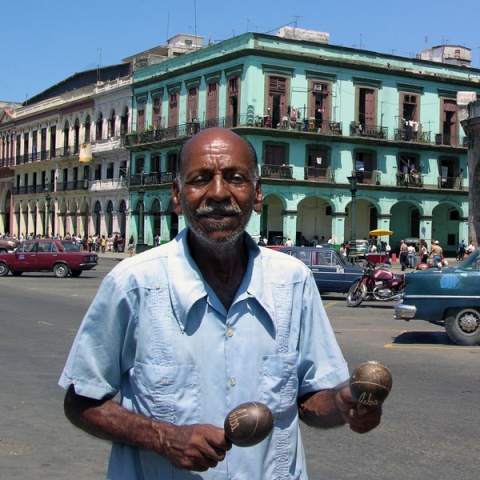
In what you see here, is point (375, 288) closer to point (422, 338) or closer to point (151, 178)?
point (422, 338)

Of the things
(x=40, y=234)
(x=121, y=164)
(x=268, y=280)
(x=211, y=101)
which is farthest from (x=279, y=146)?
(x=268, y=280)

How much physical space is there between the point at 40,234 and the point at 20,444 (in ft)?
212

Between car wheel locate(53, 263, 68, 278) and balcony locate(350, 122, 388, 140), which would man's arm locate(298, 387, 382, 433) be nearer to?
car wheel locate(53, 263, 68, 278)

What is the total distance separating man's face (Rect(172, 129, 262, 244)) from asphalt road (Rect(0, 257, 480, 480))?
3583mm

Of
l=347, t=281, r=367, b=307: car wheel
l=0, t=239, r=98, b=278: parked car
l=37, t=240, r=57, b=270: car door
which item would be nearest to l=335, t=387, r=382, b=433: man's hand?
l=347, t=281, r=367, b=307: car wheel

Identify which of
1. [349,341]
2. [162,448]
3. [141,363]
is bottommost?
[349,341]

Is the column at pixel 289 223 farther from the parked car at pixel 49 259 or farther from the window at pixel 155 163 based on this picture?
the parked car at pixel 49 259

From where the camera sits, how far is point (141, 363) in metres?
2.44

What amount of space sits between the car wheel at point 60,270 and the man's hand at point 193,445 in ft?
92.3

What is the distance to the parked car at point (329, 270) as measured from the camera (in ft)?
73.2

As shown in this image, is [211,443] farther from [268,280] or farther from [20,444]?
[20,444]

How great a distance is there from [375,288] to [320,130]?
2738 cm

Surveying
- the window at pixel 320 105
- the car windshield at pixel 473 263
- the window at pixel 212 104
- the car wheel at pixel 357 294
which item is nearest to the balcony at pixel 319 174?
the window at pixel 320 105

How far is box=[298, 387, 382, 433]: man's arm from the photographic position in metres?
2.28
